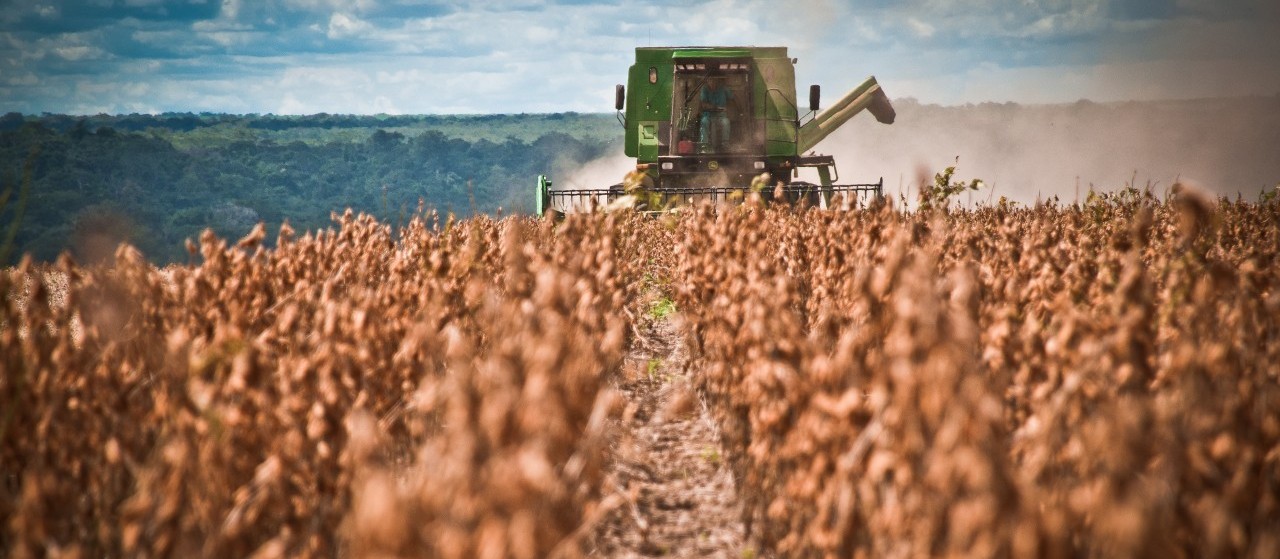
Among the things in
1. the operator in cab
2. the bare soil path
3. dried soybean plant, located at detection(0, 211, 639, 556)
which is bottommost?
the bare soil path

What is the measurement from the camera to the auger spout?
616 inches

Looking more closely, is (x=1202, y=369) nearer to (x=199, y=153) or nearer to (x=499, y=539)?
(x=499, y=539)

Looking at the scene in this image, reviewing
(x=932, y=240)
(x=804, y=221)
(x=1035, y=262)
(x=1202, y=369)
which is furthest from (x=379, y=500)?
(x=804, y=221)

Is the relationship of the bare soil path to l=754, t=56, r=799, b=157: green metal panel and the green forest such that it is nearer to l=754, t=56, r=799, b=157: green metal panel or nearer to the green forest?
l=754, t=56, r=799, b=157: green metal panel

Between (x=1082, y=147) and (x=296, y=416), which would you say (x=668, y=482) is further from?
(x=1082, y=147)

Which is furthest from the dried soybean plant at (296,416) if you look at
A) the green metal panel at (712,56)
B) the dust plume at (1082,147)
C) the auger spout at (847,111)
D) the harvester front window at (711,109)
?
the dust plume at (1082,147)

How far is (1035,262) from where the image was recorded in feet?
12.9

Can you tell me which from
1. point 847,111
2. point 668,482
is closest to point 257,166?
point 847,111

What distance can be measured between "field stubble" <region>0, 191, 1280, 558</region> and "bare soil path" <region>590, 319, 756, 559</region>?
0.06m

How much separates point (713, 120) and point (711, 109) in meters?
→ 0.17

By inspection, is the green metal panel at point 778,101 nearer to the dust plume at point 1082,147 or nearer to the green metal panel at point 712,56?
the green metal panel at point 712,56

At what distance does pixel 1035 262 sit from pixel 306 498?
3.03 m

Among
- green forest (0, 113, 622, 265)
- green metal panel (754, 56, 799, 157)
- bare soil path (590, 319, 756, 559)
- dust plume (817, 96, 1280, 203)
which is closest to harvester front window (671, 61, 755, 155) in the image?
green metal panel (754, 56, 799, 157)

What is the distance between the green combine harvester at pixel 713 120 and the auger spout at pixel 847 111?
72 cm
